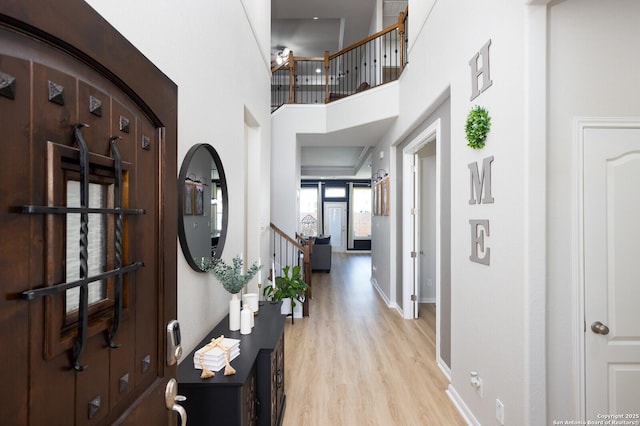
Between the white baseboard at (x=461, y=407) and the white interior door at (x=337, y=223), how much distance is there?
10698mm

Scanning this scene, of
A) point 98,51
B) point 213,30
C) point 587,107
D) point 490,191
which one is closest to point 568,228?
point 490,191

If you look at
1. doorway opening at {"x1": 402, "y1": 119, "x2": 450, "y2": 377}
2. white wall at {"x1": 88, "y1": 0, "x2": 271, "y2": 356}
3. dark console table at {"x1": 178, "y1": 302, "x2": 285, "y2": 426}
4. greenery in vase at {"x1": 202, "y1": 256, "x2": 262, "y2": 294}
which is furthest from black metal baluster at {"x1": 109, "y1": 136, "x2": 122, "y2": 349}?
doorway opening at {"x1": 402, "y1": 119, "x2": 450, "y2": 377}

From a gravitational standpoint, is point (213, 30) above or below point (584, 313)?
above

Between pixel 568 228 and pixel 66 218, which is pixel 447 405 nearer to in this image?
pixel 568 228

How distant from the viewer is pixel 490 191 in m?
1.99

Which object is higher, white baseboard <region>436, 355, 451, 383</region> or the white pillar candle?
the white pillar candle

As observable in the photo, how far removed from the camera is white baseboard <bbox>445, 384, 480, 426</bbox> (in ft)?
7.32

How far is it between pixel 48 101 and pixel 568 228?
2.15m

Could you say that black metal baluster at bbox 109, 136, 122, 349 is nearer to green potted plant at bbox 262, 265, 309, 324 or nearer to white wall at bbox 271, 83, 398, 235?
green potted plant at bbox 262, 265, 309, 324

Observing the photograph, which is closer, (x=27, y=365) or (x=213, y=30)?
(x=27, y=365)

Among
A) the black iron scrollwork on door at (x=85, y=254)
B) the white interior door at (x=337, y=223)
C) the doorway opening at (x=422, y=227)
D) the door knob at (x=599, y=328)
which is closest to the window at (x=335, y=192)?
the white interior door at (x=337, y=223)

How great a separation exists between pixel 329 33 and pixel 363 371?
759 centimetres

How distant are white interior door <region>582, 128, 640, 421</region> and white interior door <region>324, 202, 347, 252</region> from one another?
455 inches

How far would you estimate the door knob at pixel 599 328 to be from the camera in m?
1.66
